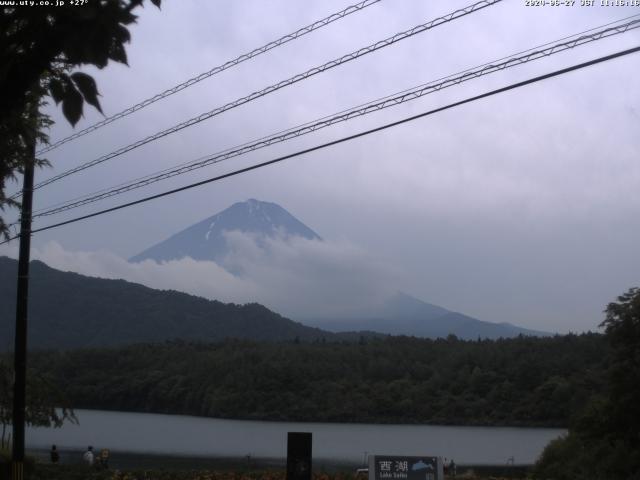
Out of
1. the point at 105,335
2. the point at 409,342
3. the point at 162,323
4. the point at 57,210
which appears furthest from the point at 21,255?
the point at 162,323

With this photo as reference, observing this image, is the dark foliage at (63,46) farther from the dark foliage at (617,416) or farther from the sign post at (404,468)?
the dark foliage at (617,416)

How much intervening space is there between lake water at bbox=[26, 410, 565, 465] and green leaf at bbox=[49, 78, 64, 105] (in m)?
40.8

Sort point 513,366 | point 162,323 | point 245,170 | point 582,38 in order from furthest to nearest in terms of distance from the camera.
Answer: point 162,323
point 513,366
point 245,170
point 582,38

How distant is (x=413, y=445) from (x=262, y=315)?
116342 millimetres

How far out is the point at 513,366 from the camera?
7088cm

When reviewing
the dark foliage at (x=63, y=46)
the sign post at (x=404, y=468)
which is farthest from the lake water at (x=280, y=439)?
the dark foliage at (x=63, y=46)

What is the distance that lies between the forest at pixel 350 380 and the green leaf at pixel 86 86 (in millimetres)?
53983

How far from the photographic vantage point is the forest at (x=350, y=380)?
66.6 meters

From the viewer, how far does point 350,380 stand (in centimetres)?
8200

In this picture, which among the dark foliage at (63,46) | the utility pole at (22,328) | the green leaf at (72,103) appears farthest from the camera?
the utility pole at (22,328)

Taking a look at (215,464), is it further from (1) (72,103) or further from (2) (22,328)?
(1) (72,103)

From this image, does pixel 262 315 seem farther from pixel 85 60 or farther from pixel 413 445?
pixel 85 60

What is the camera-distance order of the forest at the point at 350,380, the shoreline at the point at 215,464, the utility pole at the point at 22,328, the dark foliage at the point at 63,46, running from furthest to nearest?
the forest at the point at 350,380
the shoreline at the point at 215,464
the utility pole at the point at 22,328
the dark foliage at the point at 63,46

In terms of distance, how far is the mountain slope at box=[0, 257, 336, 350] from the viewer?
14600 cm
